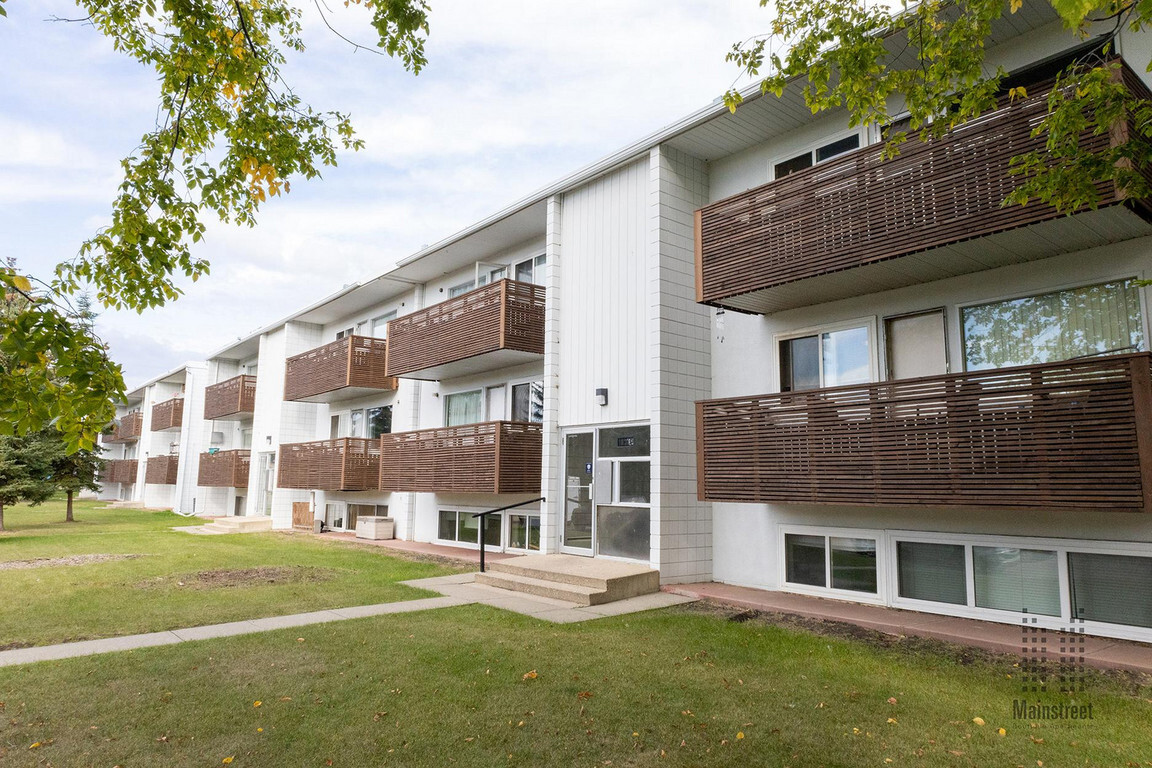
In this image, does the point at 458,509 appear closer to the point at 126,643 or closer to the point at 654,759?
the point at 126,643

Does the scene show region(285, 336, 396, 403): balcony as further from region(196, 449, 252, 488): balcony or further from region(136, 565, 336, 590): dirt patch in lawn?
region(136, 565, 336, 590): dirt patch in lawn

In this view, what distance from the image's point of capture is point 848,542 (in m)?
10.0

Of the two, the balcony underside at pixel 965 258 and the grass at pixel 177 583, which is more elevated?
the balcony underside at pixel 965 258

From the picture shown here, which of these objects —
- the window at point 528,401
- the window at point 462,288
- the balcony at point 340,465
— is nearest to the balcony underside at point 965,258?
the window at point 528,401

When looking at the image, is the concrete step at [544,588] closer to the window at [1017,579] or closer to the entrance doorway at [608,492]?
the entrance doorway at [608,492]

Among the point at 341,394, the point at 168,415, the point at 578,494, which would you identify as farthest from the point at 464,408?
the point at 168,415

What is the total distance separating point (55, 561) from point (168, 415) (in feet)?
81.6

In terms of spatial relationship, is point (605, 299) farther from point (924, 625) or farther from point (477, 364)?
point (924, 625)

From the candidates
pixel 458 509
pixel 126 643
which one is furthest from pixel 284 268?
pixel 126 643

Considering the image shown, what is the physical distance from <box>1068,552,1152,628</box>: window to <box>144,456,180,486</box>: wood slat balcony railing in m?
39.1

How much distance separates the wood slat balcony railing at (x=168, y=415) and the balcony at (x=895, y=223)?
34.8 meters

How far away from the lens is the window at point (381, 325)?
73.3ft

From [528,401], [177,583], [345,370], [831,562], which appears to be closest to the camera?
[831,562]

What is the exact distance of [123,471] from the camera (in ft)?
153
